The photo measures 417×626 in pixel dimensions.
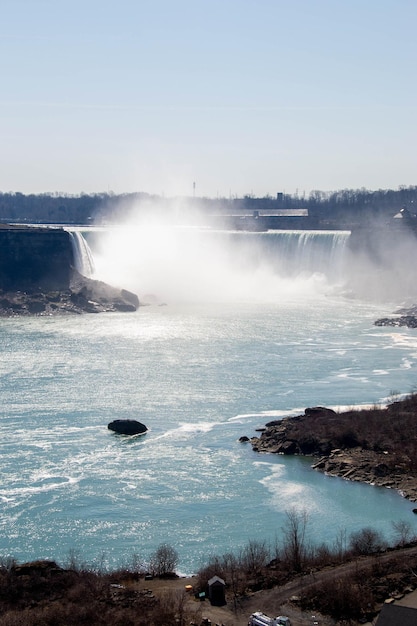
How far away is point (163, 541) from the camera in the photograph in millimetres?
15930

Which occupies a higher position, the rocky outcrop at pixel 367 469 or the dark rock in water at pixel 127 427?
the dark rock in water at pixel 127 427

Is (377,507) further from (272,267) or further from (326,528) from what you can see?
(272,267)

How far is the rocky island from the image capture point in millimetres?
19156

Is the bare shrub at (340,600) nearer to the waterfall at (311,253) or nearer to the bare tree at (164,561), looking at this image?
the bare tree at (164,561)

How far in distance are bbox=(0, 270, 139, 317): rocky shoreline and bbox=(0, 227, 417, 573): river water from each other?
1322 mm

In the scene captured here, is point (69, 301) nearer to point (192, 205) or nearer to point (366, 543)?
point (366, 543)

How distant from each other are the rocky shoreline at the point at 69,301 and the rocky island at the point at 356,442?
75.6ft

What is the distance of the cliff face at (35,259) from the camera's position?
48.1 m

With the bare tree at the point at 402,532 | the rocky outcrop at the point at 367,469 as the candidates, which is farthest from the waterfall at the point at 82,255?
the bare tree at the point at 402,532

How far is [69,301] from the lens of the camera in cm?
4500

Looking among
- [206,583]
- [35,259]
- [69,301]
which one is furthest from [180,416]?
[35,259]

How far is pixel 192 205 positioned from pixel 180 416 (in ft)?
262

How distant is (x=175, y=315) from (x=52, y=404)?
18338 mm

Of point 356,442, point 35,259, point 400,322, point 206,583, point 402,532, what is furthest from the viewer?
point 35,259
